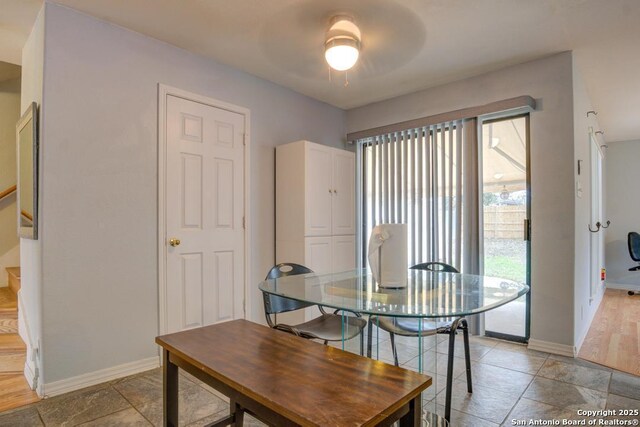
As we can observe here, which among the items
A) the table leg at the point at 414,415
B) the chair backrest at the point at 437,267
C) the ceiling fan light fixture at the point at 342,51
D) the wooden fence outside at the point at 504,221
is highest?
the ceiling fan light fixture at the point at 342,51

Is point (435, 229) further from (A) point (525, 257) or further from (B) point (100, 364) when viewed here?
(B) point (100, 364)

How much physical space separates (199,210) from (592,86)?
402 centimetres

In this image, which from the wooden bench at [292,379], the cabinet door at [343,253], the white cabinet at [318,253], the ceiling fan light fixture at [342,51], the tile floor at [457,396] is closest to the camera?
the wooden bench at [292,379]

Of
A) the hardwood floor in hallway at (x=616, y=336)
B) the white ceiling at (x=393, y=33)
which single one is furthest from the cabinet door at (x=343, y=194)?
the hardwood floor in hallway at (x=616, y=336)

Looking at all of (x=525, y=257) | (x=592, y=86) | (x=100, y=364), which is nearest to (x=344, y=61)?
(x=525, y=257)

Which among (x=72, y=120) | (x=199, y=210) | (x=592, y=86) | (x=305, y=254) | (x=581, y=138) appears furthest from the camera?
(x=592, y=86)

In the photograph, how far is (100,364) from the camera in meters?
2.43

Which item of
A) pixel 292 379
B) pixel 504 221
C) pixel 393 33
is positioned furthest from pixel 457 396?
pixel 393 33

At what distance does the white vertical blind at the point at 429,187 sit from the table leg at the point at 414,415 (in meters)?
2.62

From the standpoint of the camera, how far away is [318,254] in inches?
142

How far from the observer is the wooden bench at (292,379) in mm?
937

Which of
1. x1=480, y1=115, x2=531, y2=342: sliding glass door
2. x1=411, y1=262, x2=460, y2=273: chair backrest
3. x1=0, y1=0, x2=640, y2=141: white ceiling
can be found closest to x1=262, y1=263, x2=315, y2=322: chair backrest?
x1=411, y1=262, x2=460, y2=273: chair backrest

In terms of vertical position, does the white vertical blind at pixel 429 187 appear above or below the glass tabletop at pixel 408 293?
above

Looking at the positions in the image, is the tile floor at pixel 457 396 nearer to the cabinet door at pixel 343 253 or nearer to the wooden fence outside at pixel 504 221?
the wooden fence outside at pixel 504 221
